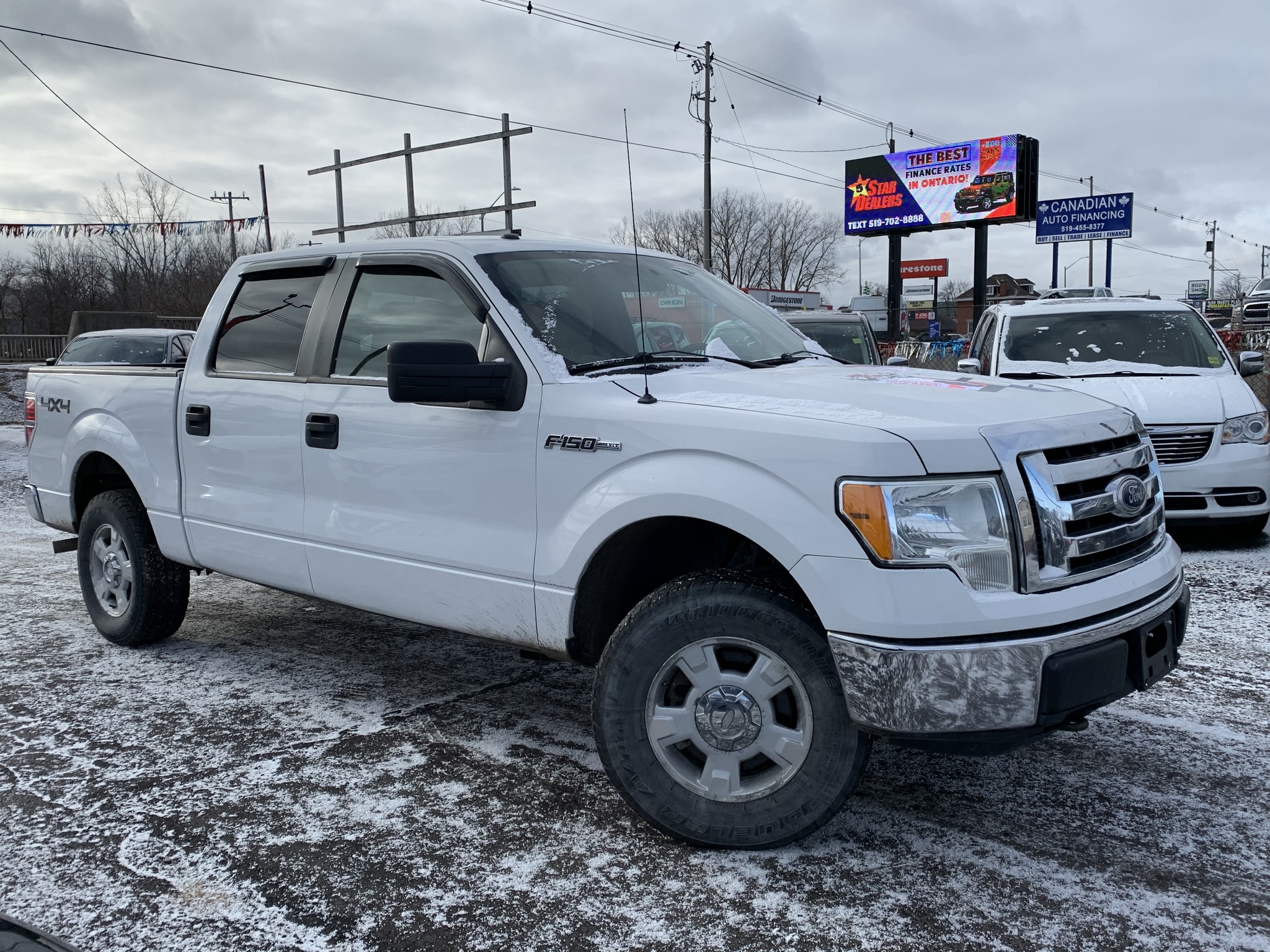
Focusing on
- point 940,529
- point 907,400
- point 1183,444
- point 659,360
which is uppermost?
point 659,360

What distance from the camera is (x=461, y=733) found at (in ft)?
13.4

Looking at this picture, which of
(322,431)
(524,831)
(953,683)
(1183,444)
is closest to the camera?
(953,683)

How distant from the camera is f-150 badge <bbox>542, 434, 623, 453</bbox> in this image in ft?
10.6

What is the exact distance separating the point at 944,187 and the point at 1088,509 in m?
36.5

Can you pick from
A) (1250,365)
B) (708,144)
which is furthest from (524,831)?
(708,144)

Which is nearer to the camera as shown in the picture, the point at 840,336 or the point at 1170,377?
the point at 1170,377

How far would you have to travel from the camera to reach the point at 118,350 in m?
14.6

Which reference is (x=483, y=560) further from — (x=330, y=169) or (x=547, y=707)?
(x=330, y=169)

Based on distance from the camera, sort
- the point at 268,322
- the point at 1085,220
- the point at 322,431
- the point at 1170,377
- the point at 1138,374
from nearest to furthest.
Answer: the point at 322,431
the point at 268,322
the point at 1170,377
the point at 1138,374
the point at 1085,220

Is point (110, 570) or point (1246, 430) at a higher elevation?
point (1246, 430)

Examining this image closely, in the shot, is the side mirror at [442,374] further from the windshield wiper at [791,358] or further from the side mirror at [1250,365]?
the side mirror at [1250,365]

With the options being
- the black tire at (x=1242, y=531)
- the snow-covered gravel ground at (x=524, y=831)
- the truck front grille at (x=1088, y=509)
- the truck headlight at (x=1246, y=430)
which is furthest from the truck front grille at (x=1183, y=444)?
the truck front grille at (x=1088, y=509)

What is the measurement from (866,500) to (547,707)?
2.14 metres

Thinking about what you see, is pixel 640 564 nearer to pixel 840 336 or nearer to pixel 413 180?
pixel 840 336
